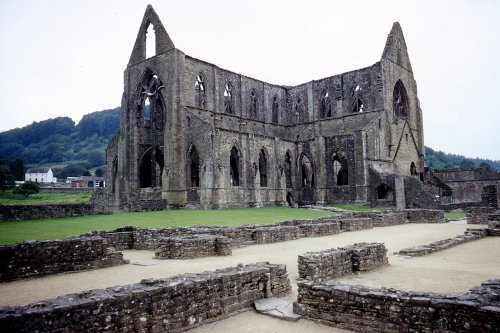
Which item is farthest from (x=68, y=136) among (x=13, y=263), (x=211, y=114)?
(x=13, y=263)

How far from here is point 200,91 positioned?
122ft

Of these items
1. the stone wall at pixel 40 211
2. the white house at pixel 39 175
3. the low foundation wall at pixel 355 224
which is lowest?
the low foundation wall at pixel 355 224

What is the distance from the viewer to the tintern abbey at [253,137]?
3256 centimetres

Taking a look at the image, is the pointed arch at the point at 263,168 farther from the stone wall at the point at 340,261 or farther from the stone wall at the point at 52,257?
the stone wall at the point at 340,261

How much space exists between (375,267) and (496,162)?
697 ft

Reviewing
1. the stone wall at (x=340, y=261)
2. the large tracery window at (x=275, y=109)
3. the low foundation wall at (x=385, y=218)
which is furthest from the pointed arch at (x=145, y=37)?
the stone wall at (x=340, y=261)

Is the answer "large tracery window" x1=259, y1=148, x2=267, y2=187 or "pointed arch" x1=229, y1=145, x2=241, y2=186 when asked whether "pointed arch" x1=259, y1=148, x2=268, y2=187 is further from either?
"pointed arch" x1=229, y1=145, x2=241, y2=186

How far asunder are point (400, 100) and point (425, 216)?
2255cm

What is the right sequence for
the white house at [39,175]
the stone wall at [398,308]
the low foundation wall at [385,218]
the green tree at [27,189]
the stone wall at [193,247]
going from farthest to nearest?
1. the white house at [39,175]
2. the green tree at [27,189]
3. the low foundation wall at [385,218]
4. the stone wall at [193,247]
5. the stone wall at [398,308]

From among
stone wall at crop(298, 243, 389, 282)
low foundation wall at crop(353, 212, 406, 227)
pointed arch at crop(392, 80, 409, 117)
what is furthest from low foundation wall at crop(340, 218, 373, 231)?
pointed arch at crop(392, 80, 409, 117)

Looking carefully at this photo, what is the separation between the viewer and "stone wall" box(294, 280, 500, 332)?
4.68 meters

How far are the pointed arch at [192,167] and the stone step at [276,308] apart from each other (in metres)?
26.7

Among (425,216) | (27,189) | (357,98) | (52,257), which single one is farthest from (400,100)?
(27,189)

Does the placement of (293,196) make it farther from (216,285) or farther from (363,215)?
(216,285)
